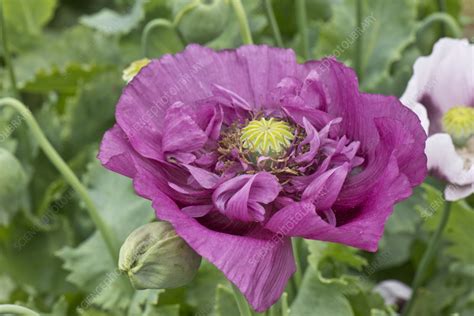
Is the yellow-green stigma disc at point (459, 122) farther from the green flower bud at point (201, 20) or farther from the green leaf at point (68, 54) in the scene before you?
the green leaf at point (68, 54)

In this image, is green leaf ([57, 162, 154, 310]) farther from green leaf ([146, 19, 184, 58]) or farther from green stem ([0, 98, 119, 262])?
green leaf ([146, 19, 184, 58])

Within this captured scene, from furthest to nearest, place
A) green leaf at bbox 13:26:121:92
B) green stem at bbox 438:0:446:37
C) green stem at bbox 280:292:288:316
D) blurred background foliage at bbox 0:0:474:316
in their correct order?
green leaf at bbox 13:26:121:92 → green stem at bbox 438:0:446:37 → blurred background foliage at bbox 0:0:474:316 → green stem at bbox 280:292:288:316

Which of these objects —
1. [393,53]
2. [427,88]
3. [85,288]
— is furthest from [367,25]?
[85,288]

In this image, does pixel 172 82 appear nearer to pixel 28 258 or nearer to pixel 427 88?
pixel 427 88

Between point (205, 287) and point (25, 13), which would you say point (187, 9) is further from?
point (25, 13)

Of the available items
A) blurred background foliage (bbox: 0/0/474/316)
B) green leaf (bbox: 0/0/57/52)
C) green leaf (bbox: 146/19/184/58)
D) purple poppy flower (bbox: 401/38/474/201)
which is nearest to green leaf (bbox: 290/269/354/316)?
blurred background foliage (bbox: 0/0/474/316)

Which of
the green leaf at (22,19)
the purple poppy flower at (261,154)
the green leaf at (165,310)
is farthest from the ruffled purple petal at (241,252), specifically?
the green leaf at (22,19)
